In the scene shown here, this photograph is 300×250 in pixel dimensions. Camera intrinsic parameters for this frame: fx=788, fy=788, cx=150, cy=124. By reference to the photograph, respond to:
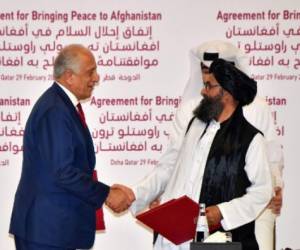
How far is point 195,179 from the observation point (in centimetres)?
466

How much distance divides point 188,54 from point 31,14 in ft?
4.30

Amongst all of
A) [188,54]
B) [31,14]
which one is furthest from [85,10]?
[188,54]

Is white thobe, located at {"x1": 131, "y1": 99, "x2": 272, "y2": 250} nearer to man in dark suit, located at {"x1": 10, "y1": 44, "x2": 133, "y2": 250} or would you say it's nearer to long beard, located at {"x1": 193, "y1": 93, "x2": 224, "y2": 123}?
long beard, located at {"x1": 193, "y1": 93, "x2": 224, "y2": 123}

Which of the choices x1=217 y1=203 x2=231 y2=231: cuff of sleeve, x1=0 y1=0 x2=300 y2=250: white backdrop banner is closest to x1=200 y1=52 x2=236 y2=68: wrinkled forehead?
x1=0 y1=0 x2=300 y2=250: white backdrop banner

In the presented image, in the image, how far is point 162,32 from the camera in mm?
6387

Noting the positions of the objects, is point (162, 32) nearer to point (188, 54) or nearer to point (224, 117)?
point (188, 54)

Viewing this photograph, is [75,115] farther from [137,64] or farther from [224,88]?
[137,64]

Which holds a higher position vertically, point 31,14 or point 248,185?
point 31,14

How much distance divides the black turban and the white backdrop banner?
1.77 metres

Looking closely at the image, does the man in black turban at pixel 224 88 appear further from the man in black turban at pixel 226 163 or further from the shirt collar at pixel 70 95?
the shirt collar at pixel 70 95

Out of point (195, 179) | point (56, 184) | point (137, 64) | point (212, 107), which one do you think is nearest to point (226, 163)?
point (195, 179)

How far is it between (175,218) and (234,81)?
0.88m

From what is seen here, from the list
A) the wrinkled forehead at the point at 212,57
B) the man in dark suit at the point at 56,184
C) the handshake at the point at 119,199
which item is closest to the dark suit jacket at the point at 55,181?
the man in dark suit at the point at 56,184

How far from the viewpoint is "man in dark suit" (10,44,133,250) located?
4562 mm
